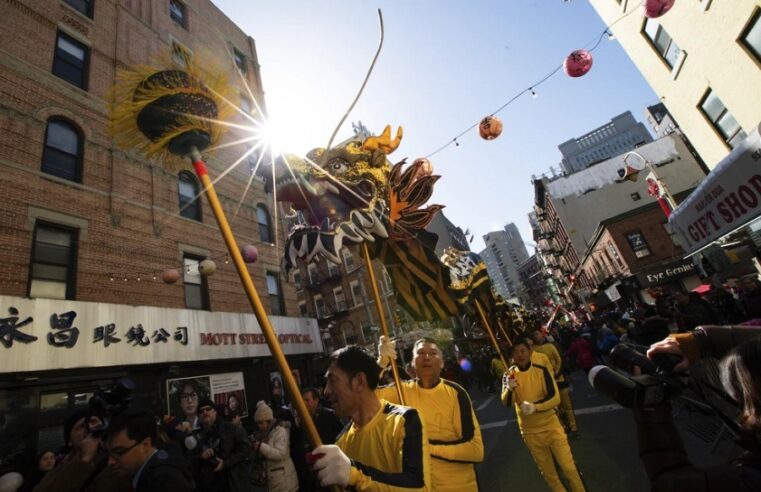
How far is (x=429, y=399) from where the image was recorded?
3504 mm

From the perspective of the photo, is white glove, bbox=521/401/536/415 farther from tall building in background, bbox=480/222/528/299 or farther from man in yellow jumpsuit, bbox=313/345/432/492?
tall building in background, bbox=480/222/528/299

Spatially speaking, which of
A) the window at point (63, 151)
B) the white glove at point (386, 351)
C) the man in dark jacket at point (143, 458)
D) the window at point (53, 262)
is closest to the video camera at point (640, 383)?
the white glove at point (386, 351)

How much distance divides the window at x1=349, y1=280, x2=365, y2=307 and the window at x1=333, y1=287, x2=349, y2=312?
3.33ft

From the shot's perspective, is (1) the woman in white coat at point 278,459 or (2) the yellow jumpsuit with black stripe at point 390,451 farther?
(1) the woman in white coat at point 278,459

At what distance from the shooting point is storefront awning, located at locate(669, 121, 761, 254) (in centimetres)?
413

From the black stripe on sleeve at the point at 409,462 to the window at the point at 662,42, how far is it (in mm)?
15900

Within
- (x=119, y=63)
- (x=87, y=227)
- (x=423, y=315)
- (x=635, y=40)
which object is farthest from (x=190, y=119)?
(x=635, y=40)

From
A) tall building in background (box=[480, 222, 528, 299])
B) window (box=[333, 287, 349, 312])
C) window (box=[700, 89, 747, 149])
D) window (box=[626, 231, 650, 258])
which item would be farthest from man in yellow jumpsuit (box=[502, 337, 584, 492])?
tall building in background (box=[480, 222, 528, 299])

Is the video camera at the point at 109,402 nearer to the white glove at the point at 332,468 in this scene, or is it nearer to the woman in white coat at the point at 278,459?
the woman in white coat at the point at 278,459

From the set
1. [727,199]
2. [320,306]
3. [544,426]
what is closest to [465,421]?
[544,426]

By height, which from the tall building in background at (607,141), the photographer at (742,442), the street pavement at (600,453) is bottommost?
the street pavement at (600,453)

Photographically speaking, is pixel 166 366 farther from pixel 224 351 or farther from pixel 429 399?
pixel 429 399

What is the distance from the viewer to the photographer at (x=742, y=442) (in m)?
1.28

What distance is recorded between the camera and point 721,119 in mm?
11859
